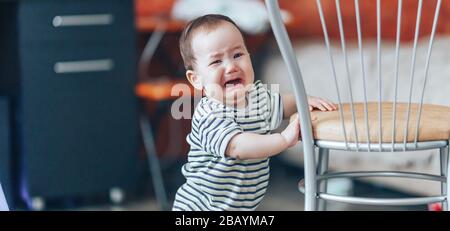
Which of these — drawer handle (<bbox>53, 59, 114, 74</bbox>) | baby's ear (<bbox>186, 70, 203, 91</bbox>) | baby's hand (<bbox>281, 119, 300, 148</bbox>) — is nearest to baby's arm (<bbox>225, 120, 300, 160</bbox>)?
baby's hand (<bbox>281, 119, 300, 148</bbox>)

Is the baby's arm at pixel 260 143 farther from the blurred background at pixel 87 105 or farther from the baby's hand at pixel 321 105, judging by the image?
the blurred background at pixel 87 105

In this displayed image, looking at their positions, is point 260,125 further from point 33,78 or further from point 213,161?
point 33,78

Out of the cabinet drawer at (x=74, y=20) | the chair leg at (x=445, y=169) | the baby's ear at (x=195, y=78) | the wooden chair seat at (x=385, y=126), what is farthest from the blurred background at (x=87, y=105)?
the baby's ear at (x=195, y=78)

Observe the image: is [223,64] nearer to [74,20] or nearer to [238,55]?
[238,55]

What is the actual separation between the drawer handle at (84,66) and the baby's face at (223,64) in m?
1.17

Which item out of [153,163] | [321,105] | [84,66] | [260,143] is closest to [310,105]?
[321,105]

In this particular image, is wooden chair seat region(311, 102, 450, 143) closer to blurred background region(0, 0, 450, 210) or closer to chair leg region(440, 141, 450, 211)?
chair leg region(440, 141, 450, 211)

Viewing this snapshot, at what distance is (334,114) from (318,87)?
39.6 inches

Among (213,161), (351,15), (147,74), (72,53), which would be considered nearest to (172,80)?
(147,74)

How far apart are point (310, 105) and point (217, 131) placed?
0.20 metres

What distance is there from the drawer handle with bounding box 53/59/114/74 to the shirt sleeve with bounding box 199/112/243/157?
115 cm

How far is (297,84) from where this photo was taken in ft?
4.67

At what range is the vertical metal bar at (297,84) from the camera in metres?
1.39
